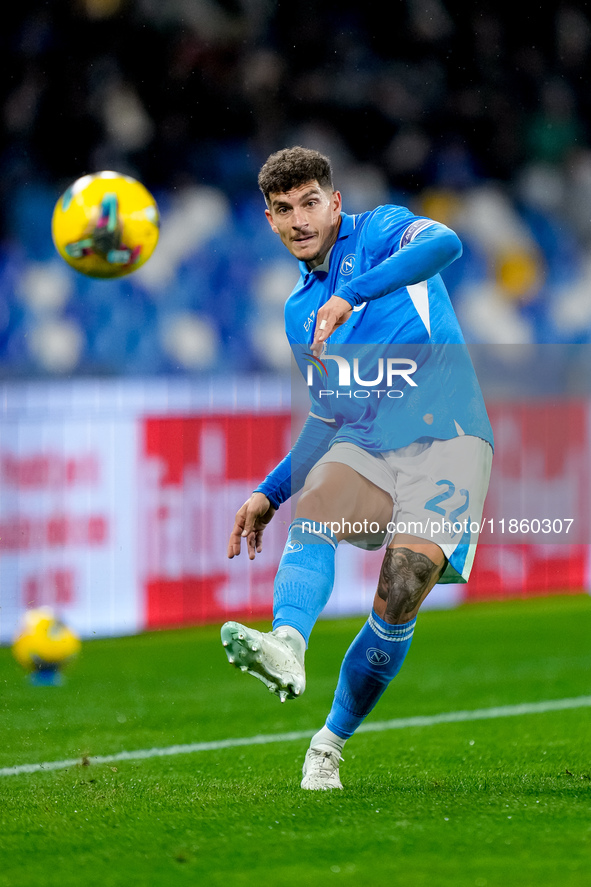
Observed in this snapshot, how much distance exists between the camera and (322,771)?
11.2 feet

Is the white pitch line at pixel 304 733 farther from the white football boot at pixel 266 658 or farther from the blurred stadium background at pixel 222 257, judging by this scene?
the blurred stadium background at pixel 222 257

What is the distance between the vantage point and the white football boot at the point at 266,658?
271 centimetres

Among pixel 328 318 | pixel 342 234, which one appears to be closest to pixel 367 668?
pixel 328 318

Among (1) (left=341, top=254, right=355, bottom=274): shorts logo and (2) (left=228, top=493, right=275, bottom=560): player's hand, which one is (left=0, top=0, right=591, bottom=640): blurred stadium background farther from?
(1) (left=341, top=254, right=355, bottom=274): shorts logo

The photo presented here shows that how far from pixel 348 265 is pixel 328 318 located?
0.62 m

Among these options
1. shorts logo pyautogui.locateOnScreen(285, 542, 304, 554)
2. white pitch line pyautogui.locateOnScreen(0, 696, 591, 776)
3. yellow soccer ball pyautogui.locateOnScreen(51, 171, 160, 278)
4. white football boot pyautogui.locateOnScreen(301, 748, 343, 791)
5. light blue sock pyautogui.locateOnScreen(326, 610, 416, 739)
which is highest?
yellow soccer ball pyautogui.locateOnScreen(51, 171, 160, 278)

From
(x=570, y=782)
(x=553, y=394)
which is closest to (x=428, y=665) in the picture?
(x=570, y=782)

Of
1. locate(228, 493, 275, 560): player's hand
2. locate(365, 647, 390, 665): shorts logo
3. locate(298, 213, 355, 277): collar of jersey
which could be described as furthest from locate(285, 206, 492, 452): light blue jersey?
locate(365, 647, 390, 665): shorts logo

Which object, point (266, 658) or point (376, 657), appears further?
point (376, 657)

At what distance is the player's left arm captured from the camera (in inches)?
119

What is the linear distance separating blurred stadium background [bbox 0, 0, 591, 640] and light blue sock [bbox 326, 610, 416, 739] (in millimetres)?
3471

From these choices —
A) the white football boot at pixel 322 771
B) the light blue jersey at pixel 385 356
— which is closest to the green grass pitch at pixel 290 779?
the white football boot at pixel 322 771

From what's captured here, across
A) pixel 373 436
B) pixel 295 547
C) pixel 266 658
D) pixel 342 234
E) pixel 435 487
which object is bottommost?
pixel 266 658

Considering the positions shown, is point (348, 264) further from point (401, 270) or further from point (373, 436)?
point (373, 436)
